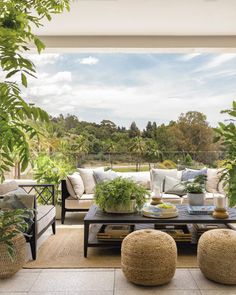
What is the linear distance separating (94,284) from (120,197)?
114 centimetres

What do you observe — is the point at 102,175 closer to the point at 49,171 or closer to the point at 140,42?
the point at 49,171

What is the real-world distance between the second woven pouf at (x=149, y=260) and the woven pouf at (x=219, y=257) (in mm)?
264

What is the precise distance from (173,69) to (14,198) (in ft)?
23.5

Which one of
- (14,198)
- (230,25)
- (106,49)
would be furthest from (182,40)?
(14,198)

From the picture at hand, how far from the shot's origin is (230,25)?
4883 mm

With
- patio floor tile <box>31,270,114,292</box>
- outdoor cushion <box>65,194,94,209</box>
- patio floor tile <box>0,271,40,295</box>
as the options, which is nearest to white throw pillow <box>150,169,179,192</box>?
outdoor cushion <box>65,194,94,209</box>

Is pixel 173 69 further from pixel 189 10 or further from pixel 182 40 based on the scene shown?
pixel 189 10

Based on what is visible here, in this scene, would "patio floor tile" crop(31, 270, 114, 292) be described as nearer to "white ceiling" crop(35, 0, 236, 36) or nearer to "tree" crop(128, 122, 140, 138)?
"white ceiling" crop(35, 0, 236, 36)

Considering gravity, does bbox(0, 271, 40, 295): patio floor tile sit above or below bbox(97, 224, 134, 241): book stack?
below

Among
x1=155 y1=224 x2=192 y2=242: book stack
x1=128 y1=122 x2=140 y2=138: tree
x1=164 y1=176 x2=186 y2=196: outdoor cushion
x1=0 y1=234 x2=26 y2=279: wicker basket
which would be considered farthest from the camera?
x1=128 y1=122 x2=140 y2=138: tree

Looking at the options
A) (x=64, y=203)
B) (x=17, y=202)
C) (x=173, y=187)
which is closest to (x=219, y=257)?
(x=17, y=202)

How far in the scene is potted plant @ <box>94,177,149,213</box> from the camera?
12.6 ft

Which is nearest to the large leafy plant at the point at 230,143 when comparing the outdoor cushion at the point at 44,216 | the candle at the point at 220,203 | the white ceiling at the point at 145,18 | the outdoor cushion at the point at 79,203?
the candle at the point at 220,203

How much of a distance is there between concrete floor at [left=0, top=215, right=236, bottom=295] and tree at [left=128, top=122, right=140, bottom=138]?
237 inches
